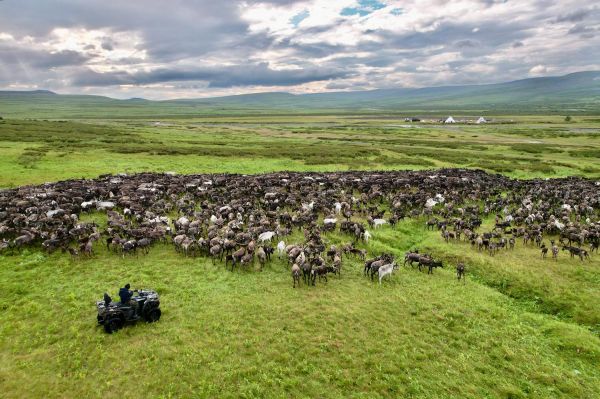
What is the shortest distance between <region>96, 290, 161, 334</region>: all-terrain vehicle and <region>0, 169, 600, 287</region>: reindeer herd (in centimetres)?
683

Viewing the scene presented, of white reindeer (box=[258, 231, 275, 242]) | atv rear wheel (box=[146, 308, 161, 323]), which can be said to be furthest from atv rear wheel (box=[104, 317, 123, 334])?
white reindeer (box=[258, 231, 275, 242])

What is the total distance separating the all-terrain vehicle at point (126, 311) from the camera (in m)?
16.2

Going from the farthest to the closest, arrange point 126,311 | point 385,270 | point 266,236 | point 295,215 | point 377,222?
point 295,215 → point 377,222 → point 266,236 → point 385,270 → point 126,311

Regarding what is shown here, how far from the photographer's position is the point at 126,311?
1655 centimetres

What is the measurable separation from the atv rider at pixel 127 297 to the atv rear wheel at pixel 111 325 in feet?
2.41

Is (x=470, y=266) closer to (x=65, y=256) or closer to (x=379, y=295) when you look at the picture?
(x=379, y=295)

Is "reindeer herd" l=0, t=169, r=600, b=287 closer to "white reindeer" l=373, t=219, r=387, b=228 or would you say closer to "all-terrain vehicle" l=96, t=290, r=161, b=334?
"white reindeer" l=373, t=219, r=387, b=228

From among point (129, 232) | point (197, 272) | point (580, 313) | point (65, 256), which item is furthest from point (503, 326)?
point (65, 256)

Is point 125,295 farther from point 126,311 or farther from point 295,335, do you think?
point 295,335

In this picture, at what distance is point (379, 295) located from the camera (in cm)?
2036

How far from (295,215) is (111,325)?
19.6 m

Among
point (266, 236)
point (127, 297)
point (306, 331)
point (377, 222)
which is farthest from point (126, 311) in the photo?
point (377, 222)

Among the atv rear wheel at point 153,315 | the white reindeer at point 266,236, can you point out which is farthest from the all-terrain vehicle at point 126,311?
the white reindeer at point 266,236

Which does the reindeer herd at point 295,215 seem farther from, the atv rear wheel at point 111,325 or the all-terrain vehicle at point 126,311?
the atv rear wheel at point 111,325
